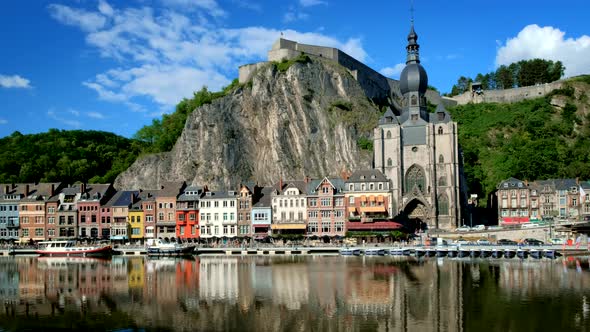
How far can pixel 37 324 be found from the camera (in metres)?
31.0

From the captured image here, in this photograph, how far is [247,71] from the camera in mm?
102625

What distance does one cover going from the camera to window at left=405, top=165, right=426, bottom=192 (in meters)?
78.5

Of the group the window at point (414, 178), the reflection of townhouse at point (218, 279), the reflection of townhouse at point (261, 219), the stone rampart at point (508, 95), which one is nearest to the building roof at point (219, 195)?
the reflection of townhouse at point (261, 219)

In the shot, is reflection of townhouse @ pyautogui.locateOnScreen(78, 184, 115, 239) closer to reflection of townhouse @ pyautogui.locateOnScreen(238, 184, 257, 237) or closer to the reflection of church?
reflection of townhouse @ pyautogui.locateOnScreen(238, 184, 257, 237)

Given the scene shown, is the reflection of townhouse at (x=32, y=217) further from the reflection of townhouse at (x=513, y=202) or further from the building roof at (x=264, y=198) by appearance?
the reflection of townhouse at (x=513, y=202)

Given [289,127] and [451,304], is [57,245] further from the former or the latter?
[451,304]

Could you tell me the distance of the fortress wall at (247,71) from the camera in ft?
334

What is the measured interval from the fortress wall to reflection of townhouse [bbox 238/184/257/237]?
3164 cm

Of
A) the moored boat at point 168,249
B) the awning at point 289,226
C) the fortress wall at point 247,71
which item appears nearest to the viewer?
the moored boat at point 168,249

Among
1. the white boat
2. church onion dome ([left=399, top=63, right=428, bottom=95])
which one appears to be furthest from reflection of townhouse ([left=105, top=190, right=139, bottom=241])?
church onion dome ([left=399, top=63, right=428, bottom=95])

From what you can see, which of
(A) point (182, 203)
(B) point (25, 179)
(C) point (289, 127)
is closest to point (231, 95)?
(C) point (289, 127)

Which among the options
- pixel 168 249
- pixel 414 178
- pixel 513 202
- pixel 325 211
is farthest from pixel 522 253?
pixel 168 249

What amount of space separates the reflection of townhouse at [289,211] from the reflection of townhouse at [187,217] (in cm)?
1042

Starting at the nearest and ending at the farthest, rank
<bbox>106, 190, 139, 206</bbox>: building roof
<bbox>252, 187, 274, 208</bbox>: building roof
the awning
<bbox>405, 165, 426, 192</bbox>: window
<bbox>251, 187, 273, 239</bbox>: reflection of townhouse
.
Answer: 1. the awning
2. <bbox>251, 187, 273, 239</bbox>: reflection of townhouse
3. <bbox>252, 187, 274, 208</bbox>: building roof
4. <bbox>405, 165, 426, 192</bbox>: window
5. <bbox>106, 190, 139, 206</bbox>: building roof
